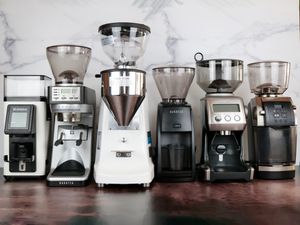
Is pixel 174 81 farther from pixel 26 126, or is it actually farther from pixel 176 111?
pixel 26 126

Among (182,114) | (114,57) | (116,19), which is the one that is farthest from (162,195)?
(116,19)

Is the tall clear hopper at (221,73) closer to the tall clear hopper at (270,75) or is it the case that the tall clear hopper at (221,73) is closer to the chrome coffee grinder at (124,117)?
the tall clear hopper at (270,75)

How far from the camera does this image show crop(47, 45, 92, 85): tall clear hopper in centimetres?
134

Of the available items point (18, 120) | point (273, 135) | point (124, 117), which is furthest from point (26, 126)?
point (273, 135)

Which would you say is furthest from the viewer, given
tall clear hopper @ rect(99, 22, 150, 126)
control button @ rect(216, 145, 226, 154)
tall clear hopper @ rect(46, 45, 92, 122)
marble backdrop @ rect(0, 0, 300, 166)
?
marble backdrop @ rect(0, 0, 300, 166)

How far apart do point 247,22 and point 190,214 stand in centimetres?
98

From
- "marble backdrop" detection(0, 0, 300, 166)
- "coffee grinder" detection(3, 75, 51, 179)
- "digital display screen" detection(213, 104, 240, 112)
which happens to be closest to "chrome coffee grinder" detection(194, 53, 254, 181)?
"digital display screen" detection(213, 104, 240, 112)

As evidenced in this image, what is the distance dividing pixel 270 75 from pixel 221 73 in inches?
7.7

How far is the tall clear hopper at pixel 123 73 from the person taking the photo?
117 cm

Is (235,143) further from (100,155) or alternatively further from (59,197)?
(59,197)

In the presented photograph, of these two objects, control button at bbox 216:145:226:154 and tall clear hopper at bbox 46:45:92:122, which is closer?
tall clear hopper at bbox 46:45:92:122

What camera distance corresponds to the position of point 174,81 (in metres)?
1.44

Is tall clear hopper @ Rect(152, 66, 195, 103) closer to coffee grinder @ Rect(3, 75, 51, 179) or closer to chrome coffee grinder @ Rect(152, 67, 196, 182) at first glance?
chrome coffee grinder @ Rect(152, 67, 196, 182)

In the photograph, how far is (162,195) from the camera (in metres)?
1.17
